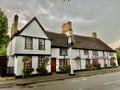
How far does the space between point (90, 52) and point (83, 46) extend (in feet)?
7.42

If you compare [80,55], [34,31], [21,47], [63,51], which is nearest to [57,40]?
[63,51]

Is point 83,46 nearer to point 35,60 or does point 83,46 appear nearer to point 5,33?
point 35,60

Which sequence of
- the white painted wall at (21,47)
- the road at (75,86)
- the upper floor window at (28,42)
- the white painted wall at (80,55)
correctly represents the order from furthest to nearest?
the white painted wall at (80,55) → the upper floor window at (28,42) → the white painted wall at (21,47) → the road at (75,86)

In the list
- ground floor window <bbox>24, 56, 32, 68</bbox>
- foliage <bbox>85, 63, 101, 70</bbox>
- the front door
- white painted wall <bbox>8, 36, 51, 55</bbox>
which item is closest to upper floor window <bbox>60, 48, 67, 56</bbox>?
the front door

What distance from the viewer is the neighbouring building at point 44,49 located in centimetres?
2097

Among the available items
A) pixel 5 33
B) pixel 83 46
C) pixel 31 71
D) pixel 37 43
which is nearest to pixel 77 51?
pixel 83 46

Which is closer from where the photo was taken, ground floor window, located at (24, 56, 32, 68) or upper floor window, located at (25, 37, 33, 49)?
ground floor window, located at (24, 56, 32, 68)

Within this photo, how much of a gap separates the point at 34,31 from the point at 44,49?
10.6 feet

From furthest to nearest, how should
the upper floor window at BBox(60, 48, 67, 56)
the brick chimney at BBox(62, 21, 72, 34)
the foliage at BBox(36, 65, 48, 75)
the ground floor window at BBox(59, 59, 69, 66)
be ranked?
the brick chimney at BBox(62, 21, 72, 34)
the upper floor window at BBox(60, 48, 67, 56)
the ground floor window at BBox(59, 59, 69, 66)
the foliage at BBox(36, 65, 48, 75)

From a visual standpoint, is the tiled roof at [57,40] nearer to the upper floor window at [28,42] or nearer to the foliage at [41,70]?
the upper floor window at [28,42]

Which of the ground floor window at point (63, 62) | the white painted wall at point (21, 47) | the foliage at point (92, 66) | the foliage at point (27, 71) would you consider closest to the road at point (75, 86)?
the foliage at point (27, 71)

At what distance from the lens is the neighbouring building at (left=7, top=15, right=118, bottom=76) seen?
68.8 feet

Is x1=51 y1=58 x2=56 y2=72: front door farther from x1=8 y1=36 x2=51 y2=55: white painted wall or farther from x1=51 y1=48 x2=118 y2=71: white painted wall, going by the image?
x1=8 y1=36 x2=51 y2=55: white painted wall

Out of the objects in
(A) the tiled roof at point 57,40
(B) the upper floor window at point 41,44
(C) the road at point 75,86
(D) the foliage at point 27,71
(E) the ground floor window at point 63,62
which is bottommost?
(C) the road at point 75,86
